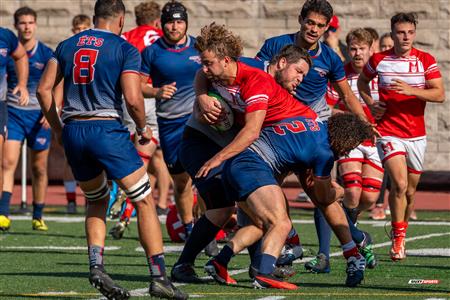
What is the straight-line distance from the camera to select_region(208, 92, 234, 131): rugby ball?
9.52 meters

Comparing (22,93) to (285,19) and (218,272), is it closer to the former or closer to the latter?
(218,272)

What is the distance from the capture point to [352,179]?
13031 millimetres

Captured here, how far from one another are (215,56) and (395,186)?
11.5ft

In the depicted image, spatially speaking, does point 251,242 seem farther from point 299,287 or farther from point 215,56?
point 215,56

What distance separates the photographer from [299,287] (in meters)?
9.48

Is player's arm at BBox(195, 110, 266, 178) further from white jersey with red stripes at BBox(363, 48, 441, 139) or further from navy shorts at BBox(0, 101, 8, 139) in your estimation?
navy shorts at BBox(0, 101, 8, 139)

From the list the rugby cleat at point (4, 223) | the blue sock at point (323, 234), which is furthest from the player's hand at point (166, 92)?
the rugby cleat at point (4, 223)

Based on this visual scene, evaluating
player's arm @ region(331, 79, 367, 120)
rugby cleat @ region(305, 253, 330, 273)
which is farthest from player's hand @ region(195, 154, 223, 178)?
player's arm @ region(331, 79, 367, 120)

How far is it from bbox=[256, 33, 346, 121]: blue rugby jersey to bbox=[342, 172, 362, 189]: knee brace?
5.32ft

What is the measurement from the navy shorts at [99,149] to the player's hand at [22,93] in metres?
5.92

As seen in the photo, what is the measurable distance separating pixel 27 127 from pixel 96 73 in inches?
267

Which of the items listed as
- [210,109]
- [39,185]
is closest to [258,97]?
[210,109]

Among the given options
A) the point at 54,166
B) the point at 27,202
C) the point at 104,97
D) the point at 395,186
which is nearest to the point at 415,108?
the point at 395,186

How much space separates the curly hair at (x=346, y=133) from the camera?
947cm
